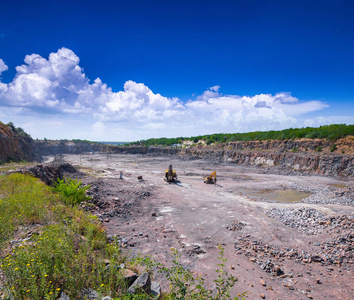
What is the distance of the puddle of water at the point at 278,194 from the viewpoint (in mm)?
17031

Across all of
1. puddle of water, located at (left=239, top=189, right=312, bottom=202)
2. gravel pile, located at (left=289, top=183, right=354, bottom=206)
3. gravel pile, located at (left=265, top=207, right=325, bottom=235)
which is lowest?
puddle of water, located at (left=239, top=189, right=312, bottom=202)

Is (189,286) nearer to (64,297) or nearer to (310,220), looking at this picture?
(64,297)

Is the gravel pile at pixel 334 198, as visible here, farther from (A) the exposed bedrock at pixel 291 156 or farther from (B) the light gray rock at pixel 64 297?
(B) the light gray rock at pixel 64 297

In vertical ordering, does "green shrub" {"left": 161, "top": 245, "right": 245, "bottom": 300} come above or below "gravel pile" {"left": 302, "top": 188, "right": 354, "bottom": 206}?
above

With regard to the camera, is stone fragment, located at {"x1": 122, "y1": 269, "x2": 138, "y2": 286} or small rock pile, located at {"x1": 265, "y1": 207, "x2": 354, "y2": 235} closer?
stone fragment, located at {"x1": 122, "y1": 269, "x2": 138, "y2": 286}

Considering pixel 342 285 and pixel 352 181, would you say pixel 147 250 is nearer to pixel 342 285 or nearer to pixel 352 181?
pixel 342 285

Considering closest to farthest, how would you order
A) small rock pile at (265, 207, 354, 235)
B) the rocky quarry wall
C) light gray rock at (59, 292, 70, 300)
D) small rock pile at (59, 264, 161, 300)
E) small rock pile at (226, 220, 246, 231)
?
1. light gray rock at (59, 292, 70, 300)
2. small rock pile at (59, 264, 161, 300)
3. small rock pile at (265, 207, 354, 235)
4. small rock pile at (226, 220, 246, 231)
5. the rocky quarry wall

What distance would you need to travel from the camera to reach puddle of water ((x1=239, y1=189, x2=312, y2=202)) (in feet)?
55.9

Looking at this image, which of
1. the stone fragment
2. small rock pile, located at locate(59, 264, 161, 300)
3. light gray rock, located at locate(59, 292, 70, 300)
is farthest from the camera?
the stone fragment

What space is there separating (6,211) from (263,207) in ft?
44.9

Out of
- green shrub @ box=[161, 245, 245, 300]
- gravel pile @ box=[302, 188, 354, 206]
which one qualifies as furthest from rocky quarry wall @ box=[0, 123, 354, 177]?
green shrub @ box=[161, 245, 245, 300]

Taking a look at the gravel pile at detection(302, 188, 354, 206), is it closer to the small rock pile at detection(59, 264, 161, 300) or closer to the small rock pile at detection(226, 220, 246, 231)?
the small rock pile at detection(226, 220, 246, 231)

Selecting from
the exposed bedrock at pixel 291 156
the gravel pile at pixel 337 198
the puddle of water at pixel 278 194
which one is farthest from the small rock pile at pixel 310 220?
the exposed bedrock at pixel 291 156

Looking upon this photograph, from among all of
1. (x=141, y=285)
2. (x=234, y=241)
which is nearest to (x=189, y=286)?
(x=141, y=285)
